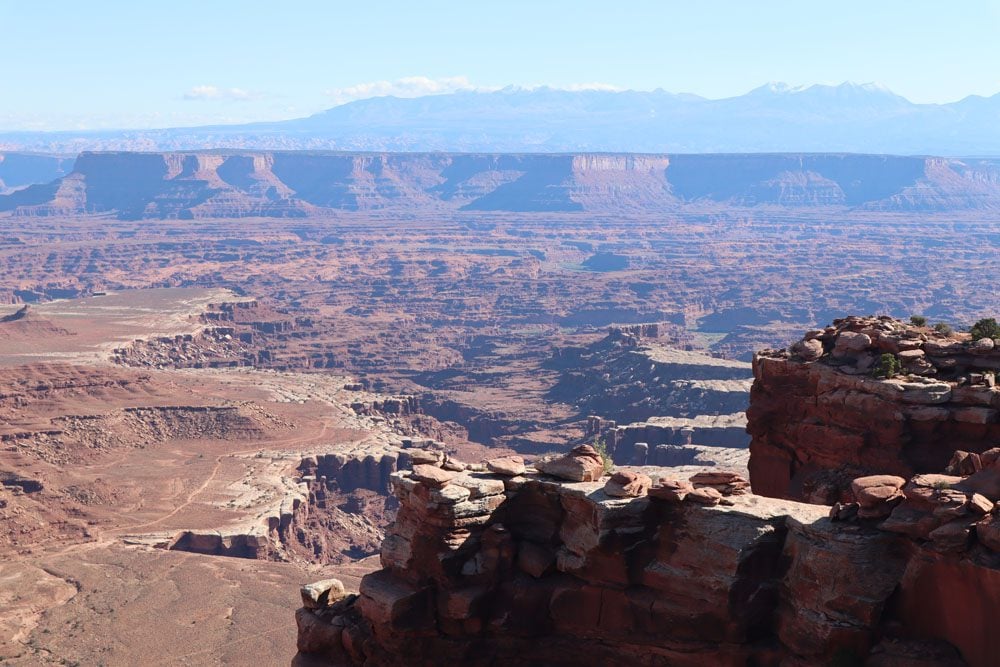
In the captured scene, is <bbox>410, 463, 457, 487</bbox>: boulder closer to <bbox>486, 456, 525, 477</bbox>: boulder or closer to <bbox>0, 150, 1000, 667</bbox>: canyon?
<bbox>0, 150, 1000, 667</bbox>: canyon

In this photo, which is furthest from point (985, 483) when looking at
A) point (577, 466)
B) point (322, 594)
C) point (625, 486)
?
point (322, 594)

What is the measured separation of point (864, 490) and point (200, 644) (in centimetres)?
3735

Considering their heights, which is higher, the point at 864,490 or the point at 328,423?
the point at 864,490

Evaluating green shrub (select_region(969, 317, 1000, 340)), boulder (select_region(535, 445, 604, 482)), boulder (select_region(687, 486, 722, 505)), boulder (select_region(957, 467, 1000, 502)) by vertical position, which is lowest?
boulder (select_region(535, 445, 604, 482))

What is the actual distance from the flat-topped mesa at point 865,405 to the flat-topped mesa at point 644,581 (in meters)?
6.37

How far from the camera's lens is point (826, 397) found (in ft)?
103

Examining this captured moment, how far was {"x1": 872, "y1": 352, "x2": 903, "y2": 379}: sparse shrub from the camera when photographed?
99.8 ft

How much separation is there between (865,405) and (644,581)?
8.95m

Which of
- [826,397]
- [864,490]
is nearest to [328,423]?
[826,397]

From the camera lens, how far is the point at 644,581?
940 inches

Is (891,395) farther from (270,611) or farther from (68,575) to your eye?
(68,575)

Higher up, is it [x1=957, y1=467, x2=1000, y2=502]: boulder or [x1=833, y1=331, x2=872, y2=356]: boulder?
[x1=833, y1=331, x2=872, y2=356]: boulder

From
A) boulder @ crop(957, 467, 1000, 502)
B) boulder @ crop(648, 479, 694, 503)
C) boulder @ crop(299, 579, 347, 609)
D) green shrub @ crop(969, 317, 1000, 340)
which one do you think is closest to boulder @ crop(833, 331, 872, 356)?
green shrub @ crop(969, 317, 1000, 340)

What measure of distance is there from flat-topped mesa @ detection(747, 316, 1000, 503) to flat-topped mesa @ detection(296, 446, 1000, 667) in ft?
20.9
